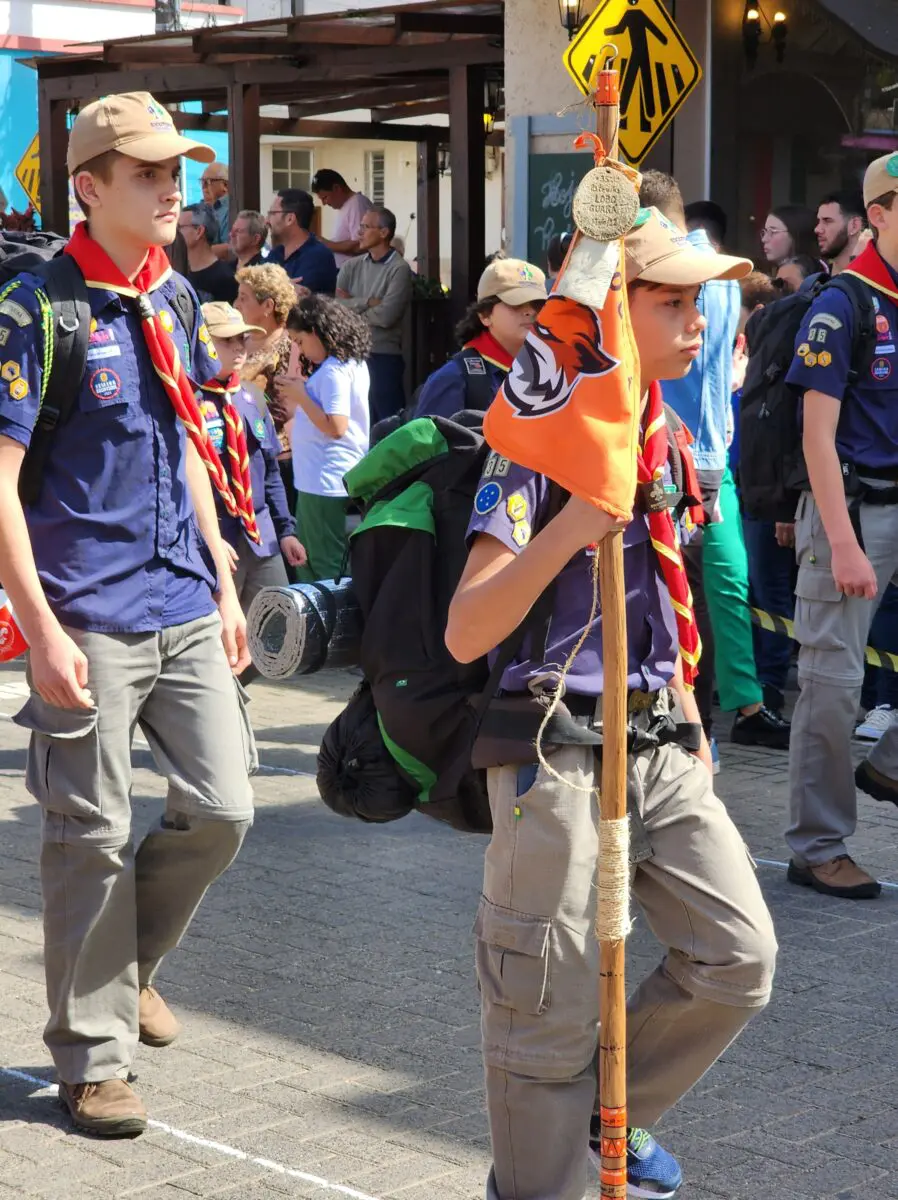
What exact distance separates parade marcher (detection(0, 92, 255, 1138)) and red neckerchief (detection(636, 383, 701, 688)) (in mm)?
1283

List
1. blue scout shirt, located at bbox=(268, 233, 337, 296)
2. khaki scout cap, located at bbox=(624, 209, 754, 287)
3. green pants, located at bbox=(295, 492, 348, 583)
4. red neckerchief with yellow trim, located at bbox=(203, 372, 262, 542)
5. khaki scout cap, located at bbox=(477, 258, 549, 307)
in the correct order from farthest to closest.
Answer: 1. blue scout shirt, located at bbox=(268, 233, 337, 296)
2. green pants, located at bbox=(295, 492, 348, 583)
3. red neckerchief with yellow trim, located at bbox=(203, 372, 262, 542)
4. khaki scout cap, located at bbox=(477, 258, 549, 307)
5. khaki scout cap, located at bbox=(624, 209, 754, 287)

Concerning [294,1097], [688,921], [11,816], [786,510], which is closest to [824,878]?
[786,510]

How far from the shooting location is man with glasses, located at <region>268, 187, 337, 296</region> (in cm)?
1331

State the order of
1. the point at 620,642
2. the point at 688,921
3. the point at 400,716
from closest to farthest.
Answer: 1. the point at 620,642
2. the point at 688,921
3. the point at 400,716

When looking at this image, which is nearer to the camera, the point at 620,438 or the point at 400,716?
the point at 620,438

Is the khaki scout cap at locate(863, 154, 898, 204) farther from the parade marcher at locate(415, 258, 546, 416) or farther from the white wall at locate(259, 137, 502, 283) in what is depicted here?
the white wall at locate(259, 137, 502, 283)

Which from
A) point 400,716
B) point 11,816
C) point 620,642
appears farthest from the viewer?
point 11,816

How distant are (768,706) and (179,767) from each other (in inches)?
204

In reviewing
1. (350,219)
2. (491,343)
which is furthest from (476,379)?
(350,219)

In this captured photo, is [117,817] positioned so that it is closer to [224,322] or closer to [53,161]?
[224,322]

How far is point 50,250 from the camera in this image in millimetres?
4438

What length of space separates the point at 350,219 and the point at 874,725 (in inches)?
320

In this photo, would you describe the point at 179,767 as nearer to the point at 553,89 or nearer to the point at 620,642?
the point at 620,642

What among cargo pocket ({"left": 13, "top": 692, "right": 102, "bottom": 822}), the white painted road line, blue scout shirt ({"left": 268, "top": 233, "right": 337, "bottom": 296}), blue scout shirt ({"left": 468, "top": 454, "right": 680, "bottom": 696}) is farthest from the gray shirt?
blue scout shirt ({"left": 468, "top": 454, "right": 680, "bottom": 696})
